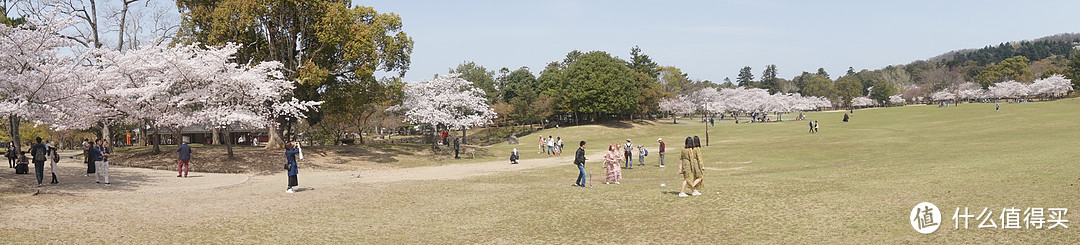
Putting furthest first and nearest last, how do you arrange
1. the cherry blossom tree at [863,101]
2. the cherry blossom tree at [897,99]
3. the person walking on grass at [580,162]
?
the cherry blossom tree at [863,101], the cherry blossom tree at [897,99], the person walking on grass at [580,162]

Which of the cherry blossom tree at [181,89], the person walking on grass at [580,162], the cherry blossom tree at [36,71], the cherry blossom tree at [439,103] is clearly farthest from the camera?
the cherry blossom tree at [439,103]

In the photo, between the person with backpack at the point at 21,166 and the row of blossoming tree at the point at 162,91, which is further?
the person with backpack at the point at 21,166

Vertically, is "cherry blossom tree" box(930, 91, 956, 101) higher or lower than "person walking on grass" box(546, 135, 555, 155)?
higher

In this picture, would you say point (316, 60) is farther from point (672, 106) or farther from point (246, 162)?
point (672, 106)

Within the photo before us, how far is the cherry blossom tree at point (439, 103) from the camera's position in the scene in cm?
4250

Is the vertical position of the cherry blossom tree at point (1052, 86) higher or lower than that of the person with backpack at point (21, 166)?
higher

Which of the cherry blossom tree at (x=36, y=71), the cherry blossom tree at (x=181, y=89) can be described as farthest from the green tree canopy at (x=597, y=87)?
the cherry blossom tree at (x=36, y=71)

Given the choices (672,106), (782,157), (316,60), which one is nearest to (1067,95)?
(672,106)

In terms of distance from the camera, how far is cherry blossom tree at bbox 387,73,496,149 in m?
42.5

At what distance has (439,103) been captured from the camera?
4328 cm

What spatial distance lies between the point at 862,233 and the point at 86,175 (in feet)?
81.5

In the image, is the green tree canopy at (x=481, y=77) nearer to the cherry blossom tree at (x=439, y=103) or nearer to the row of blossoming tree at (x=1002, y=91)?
the cherry blossom tree at (x=439, y=103)

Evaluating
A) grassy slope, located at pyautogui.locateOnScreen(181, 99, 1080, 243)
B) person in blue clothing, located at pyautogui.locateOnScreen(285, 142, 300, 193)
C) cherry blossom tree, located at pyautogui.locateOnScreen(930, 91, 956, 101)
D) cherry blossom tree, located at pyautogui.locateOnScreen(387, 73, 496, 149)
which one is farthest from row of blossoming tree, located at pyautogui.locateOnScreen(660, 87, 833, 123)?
person in blue clothing, located at pyautogui.locateOnScreen(285, 142, 300, 193)

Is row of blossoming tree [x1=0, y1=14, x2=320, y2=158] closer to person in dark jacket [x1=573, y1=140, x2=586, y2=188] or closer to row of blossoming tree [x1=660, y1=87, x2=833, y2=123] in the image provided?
person in dark jacket [x1=573, y1=140, x2=586, y2=188]
